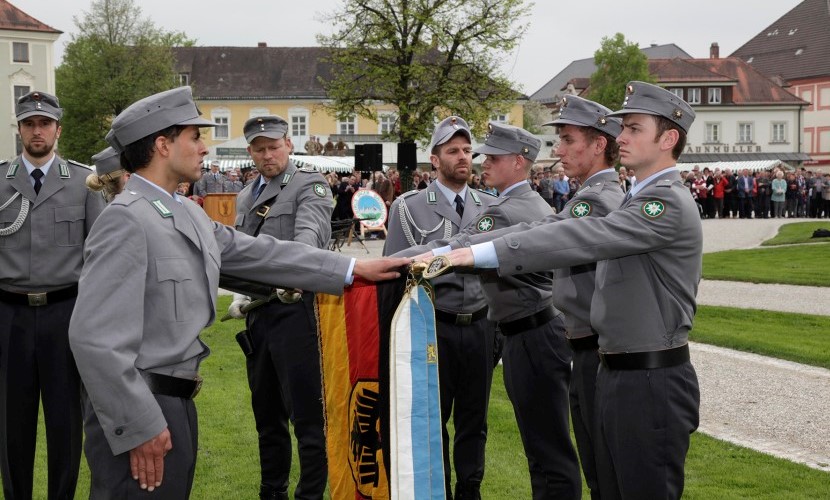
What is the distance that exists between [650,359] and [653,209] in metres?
0.66

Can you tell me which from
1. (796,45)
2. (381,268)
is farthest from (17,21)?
(381,268)

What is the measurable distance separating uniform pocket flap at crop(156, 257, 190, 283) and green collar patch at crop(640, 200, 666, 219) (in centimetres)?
193

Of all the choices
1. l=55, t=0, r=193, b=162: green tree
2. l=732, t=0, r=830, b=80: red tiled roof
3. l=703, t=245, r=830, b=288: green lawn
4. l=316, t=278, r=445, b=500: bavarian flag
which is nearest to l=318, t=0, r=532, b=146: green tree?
l=703, t=245, r=830, b=288: green lawn

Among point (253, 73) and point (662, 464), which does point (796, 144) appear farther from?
point (662, 464)

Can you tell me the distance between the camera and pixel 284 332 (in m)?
6.46

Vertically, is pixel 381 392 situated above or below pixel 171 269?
below

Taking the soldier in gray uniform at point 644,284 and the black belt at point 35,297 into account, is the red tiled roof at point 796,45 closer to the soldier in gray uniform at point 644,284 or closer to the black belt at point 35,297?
the black belt at point 35,297

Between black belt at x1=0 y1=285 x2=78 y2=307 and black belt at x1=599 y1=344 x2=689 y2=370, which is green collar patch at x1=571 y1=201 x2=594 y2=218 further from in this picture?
black belt at x1=0 y1=285 x2=78 y2=307

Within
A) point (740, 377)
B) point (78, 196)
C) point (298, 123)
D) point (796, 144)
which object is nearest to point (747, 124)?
point (796, 144)

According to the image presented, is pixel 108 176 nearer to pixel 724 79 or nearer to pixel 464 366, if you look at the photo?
pixel 464 366

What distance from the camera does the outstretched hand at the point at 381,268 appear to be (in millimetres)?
4461

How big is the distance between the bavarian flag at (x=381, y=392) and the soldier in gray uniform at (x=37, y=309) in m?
2.00

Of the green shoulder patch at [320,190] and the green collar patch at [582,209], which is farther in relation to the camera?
the green shoulder patch at [320,190]

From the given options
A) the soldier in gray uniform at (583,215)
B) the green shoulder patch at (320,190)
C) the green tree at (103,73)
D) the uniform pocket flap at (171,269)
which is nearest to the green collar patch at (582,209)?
the soldier in gray uniform at (583,215)
